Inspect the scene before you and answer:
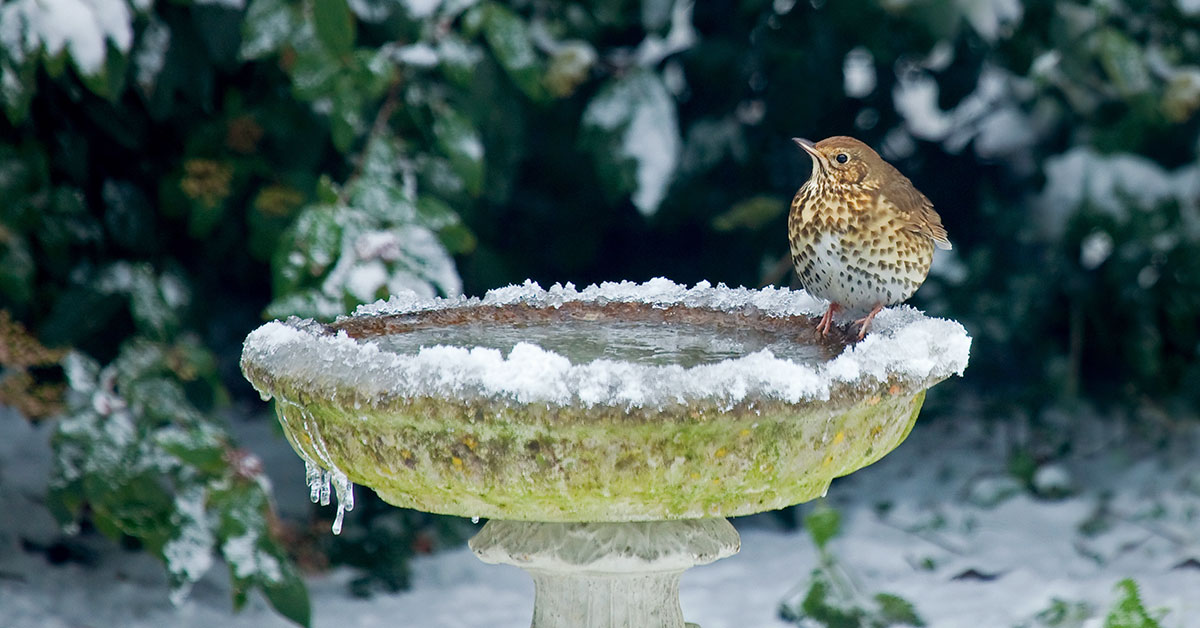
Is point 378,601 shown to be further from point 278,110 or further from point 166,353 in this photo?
point 278,110

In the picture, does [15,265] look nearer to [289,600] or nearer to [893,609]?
[289,600]

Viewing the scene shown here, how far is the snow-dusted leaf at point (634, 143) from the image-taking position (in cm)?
247

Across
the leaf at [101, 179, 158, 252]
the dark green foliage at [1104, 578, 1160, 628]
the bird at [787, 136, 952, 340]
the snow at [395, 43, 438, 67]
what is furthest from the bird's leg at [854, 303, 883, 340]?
Answer: the leaf at [101, 179, 158, 252]

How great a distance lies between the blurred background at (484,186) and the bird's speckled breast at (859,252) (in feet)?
2.03

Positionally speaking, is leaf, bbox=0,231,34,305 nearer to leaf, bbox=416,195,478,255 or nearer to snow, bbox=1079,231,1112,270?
leaf, bbox=416,195,478,255

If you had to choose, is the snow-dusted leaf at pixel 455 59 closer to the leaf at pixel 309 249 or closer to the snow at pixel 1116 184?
the leaf at pixel 309 249

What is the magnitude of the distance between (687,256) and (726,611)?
1.01m

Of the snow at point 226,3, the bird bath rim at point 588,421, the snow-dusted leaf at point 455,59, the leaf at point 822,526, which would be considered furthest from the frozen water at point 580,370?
the snow at point 226,3

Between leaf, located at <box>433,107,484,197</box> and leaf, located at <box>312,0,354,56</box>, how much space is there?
260 mm

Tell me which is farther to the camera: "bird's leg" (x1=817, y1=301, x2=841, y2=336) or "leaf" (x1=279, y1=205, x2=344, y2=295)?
"leaf" (x1=279, y1=205, x2=344, y2=295)

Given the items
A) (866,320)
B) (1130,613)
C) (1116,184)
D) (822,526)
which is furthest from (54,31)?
(1116,184)

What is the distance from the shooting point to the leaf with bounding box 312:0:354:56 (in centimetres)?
209

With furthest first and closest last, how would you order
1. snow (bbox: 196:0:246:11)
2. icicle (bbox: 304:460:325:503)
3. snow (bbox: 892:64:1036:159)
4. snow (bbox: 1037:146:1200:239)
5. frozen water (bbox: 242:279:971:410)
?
snow (bbox: 892:64:1036:159) < snow (bbox: 1037:146:1200:239) < snow (bbox: 196:0:246:11) < icicle (bbox: 304:460:325:503) < frozen water (bbox: 242:279:971:410)

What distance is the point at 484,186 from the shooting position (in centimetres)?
279
